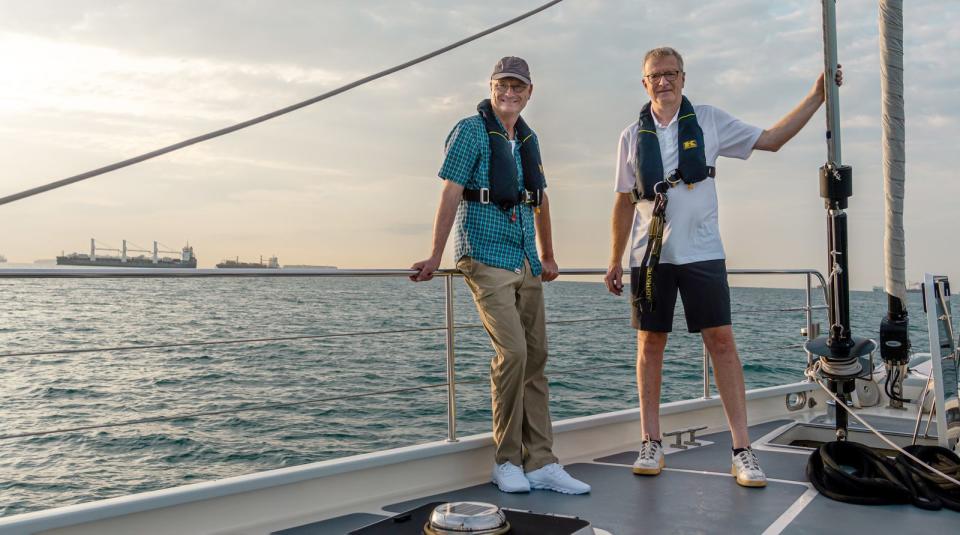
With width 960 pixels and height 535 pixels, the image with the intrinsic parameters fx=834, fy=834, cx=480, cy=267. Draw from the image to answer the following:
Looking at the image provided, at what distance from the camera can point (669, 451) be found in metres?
3.13

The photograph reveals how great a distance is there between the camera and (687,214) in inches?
103

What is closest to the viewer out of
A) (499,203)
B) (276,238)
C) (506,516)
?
(506,516)

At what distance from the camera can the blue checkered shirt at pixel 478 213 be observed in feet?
8.05

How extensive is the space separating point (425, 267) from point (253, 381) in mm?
22022

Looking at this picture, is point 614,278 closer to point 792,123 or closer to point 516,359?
point 516,359

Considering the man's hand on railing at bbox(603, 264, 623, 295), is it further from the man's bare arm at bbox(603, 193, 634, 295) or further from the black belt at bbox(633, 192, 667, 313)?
the black belt at bbox(633, 192, 667, 313)

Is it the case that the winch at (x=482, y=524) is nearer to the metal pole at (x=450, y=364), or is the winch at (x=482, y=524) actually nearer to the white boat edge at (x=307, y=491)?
the white boat edge at (x=307, y=491)

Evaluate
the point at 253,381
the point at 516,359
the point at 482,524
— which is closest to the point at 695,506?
the point at 516,359

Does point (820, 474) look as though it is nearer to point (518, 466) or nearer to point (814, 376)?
point (814, 376)

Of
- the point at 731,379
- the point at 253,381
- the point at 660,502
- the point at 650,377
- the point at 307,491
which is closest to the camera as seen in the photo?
the point at 307,491

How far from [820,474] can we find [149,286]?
53360mm

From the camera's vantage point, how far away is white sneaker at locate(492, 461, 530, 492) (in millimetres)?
2545

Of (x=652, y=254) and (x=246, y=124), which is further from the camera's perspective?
(x=652, y=254)

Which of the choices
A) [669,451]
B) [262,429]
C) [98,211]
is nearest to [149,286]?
[98,211]
